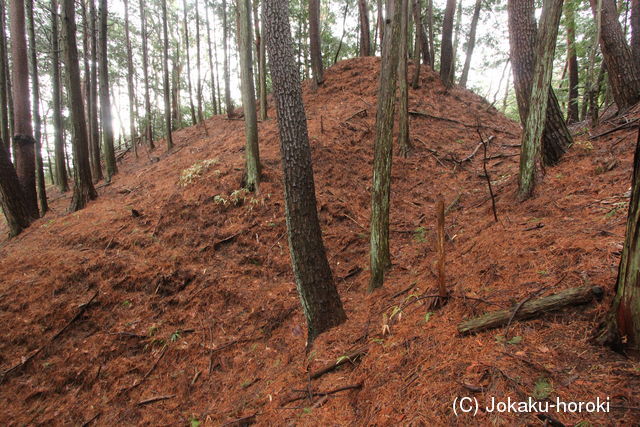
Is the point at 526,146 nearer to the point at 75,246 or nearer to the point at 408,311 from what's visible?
the point at 408,311

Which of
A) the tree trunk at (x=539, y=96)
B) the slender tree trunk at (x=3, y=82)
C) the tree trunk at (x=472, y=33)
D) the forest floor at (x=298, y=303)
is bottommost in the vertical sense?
the forest floor at (x=298, y=303)

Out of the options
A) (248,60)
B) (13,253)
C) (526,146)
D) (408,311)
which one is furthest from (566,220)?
(13,253)

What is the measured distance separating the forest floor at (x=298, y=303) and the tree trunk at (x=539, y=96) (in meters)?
0.35

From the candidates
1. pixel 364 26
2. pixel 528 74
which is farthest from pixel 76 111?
pixel 364 26

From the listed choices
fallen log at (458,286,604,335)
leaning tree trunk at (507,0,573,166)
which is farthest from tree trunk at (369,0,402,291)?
leaning tree trunk at (507,0,573,166)

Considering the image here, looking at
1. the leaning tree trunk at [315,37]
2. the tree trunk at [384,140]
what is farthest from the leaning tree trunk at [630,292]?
the leaning tree trunk at [315,37]

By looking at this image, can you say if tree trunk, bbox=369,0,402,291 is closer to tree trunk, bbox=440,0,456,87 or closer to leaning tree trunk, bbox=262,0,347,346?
leaning tree trunk, bbox=262,0,347,346

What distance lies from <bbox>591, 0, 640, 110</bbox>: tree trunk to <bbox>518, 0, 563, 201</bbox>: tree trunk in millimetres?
2935

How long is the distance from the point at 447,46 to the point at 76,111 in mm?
11767

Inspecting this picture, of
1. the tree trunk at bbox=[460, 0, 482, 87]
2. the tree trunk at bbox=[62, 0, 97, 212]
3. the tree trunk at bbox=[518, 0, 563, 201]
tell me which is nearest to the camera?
the tree trunk at bbox=[518, 0, 563, 201]

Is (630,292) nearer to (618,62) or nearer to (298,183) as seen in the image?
(298,183)

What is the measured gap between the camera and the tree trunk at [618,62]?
595 cm

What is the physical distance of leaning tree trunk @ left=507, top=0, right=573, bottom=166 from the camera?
5.45m

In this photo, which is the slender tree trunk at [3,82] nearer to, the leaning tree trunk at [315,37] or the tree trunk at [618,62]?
the leaning tree trunk at [315,37]
